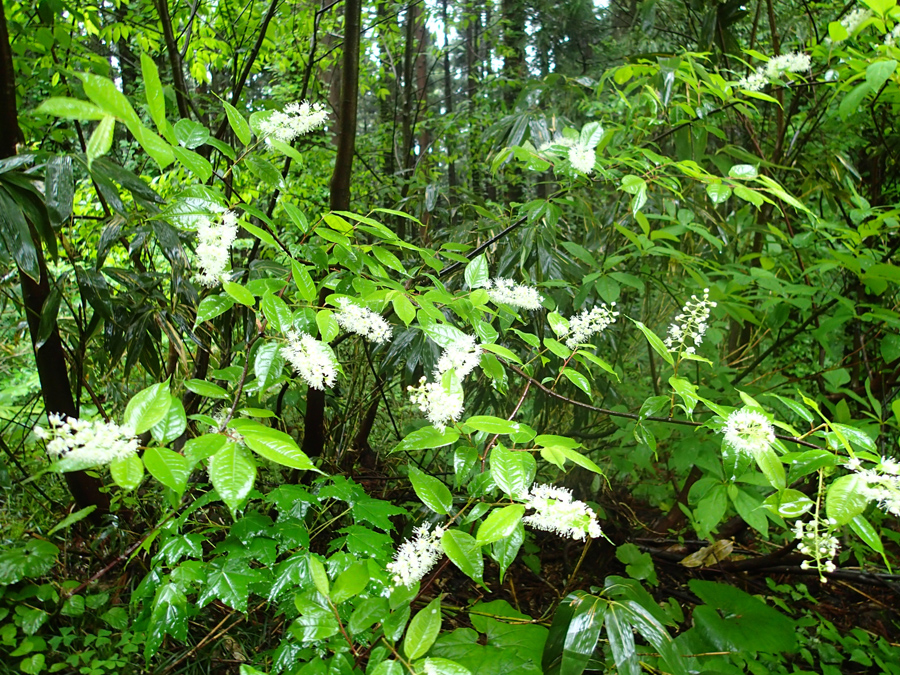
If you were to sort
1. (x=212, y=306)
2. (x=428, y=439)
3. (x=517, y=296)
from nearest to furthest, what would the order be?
1. (x=428, y=439)
2. (x=212, y=306)
3. (x=517, y=296)

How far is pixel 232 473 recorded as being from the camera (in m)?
0.56

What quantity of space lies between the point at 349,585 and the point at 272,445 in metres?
0.26

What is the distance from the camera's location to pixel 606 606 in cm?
78

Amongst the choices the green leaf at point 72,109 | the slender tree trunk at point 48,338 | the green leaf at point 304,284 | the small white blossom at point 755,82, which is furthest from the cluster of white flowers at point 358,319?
the small white blossom at point 755,82

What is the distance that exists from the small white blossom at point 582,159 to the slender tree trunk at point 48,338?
111 centimetres

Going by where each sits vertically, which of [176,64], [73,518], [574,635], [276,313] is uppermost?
[176,64]

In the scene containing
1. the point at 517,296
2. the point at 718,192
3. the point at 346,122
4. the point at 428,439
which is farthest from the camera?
the point at 346,122

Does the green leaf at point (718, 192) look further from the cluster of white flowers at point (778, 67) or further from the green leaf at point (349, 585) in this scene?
A: the green leaf at point (349, 585)

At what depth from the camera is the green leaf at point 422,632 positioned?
0.66 metres

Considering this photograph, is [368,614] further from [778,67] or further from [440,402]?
[778,67]

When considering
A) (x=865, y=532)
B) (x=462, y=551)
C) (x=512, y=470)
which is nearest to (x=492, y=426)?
(x=512, y=470)

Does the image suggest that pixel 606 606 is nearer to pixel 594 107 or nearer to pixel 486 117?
pixel 486 117

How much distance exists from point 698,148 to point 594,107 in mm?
3551

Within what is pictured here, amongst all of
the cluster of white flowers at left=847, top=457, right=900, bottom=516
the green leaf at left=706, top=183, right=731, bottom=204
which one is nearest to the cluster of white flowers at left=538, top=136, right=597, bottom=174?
the green leaf at left=706, top=183, right=731, bottom=204
